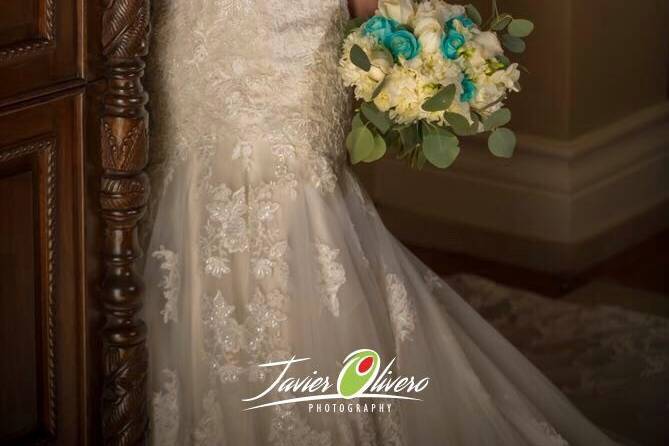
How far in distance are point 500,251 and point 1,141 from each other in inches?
106

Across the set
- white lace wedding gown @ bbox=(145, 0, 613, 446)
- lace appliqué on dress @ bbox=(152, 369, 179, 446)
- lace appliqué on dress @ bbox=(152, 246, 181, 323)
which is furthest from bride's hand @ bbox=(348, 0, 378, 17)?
lace appliqué on dress @ bbox=(152, 369, 179, 446)

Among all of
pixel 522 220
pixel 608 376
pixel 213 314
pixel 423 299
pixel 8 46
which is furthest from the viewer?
pixel 522 220

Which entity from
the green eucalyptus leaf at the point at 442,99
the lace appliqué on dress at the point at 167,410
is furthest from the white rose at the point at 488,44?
the lace appliqué on dress at the point at 167,410

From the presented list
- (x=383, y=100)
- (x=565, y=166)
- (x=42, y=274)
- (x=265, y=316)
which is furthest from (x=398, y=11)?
(x=565, y=166)

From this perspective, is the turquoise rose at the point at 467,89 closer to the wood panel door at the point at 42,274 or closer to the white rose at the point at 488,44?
the white rose at the point at 488,44

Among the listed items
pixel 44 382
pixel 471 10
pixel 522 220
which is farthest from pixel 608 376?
pixel 44 382

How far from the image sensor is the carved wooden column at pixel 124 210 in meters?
2.36

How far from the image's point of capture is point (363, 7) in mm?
2699

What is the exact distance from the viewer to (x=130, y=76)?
2.38 m

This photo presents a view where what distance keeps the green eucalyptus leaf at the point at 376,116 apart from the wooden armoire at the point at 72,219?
1.41ft

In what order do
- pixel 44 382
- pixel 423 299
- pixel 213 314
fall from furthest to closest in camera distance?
pixel 423 299, pixel 213 314, pixel 44 382

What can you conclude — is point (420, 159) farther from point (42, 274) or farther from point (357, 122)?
point (42, 274)

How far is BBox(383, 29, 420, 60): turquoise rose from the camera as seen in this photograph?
2.49m

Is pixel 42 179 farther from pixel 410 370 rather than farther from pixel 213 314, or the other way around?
pixel 410 370
